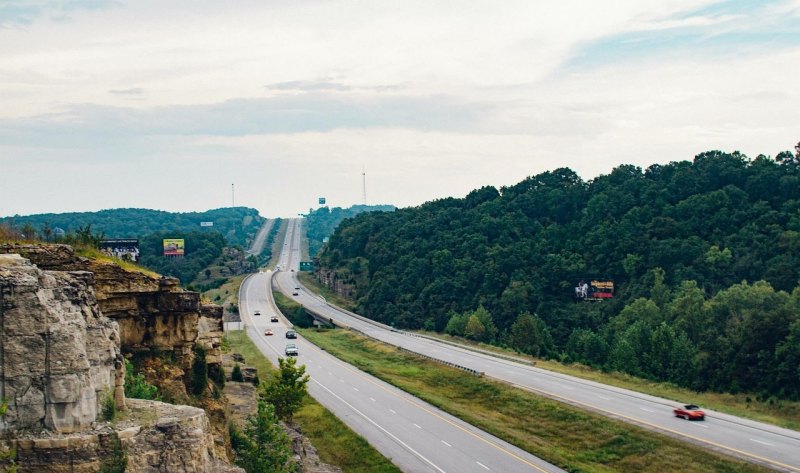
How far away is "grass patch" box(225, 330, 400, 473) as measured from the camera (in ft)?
158

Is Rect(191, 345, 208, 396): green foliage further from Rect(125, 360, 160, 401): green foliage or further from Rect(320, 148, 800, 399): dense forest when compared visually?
Rect(320, 148, 800, 399): dense forest

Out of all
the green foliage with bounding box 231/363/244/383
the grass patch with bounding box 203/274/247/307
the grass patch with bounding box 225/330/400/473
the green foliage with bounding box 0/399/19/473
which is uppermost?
the green foliage with bounding box 0/399/19/473

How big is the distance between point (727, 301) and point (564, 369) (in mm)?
20628

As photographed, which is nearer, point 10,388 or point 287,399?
point 10,388

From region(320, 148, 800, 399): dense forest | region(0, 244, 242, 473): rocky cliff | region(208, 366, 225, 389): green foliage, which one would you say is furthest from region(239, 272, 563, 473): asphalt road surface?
region(320, 148, 800, 399): dense forest

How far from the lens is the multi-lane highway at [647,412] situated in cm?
4538

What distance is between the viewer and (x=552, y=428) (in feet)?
184

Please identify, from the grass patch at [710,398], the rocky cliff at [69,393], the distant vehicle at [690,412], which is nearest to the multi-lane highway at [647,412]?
the distant vehicle at [690,412]

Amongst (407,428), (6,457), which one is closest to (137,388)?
(6,457)

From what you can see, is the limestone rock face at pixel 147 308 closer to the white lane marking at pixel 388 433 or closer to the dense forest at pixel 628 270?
the white lane marking at pixel 388 433

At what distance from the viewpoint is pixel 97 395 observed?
65.8 ft

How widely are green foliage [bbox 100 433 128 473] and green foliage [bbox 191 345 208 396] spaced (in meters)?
16.3

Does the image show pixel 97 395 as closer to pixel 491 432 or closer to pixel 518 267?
pixel 491 432

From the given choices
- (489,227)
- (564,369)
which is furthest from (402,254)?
(564,369)
